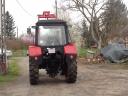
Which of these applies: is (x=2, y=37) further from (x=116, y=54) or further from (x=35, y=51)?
(x=116, y=54)

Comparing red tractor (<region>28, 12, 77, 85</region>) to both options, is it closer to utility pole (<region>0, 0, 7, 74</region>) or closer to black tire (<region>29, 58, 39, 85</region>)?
black tire (<region>29, 58, 39, 85</region>)

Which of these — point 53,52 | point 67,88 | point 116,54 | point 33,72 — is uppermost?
point 53,52

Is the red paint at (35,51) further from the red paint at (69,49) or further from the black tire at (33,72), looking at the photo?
the red paint at (69,49)

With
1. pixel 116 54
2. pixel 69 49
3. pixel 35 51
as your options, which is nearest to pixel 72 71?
pixel 69 49

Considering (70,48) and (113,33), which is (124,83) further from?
(113,33)

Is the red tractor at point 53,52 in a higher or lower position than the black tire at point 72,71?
higher

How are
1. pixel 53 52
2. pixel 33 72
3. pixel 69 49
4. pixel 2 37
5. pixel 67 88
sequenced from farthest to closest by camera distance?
1. pixel 2 37
2. pixel 69 49
3. pixel 53 52
4. pixel 33 72
5. pixel 67 88

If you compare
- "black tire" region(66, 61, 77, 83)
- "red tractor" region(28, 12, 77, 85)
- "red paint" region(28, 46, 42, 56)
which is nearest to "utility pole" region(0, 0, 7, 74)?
"red tractor" region(28, 12, 77, 85)

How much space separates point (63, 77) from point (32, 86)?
12.3 ft

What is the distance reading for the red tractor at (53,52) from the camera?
19875 millimetres

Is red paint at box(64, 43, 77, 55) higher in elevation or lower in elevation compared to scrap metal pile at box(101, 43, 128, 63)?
higher

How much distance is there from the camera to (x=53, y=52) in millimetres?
20016

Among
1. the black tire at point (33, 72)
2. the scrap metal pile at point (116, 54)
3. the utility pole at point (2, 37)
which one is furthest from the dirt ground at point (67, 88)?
the scrap metal pile at point (116, 54)

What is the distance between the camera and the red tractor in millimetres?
19875
